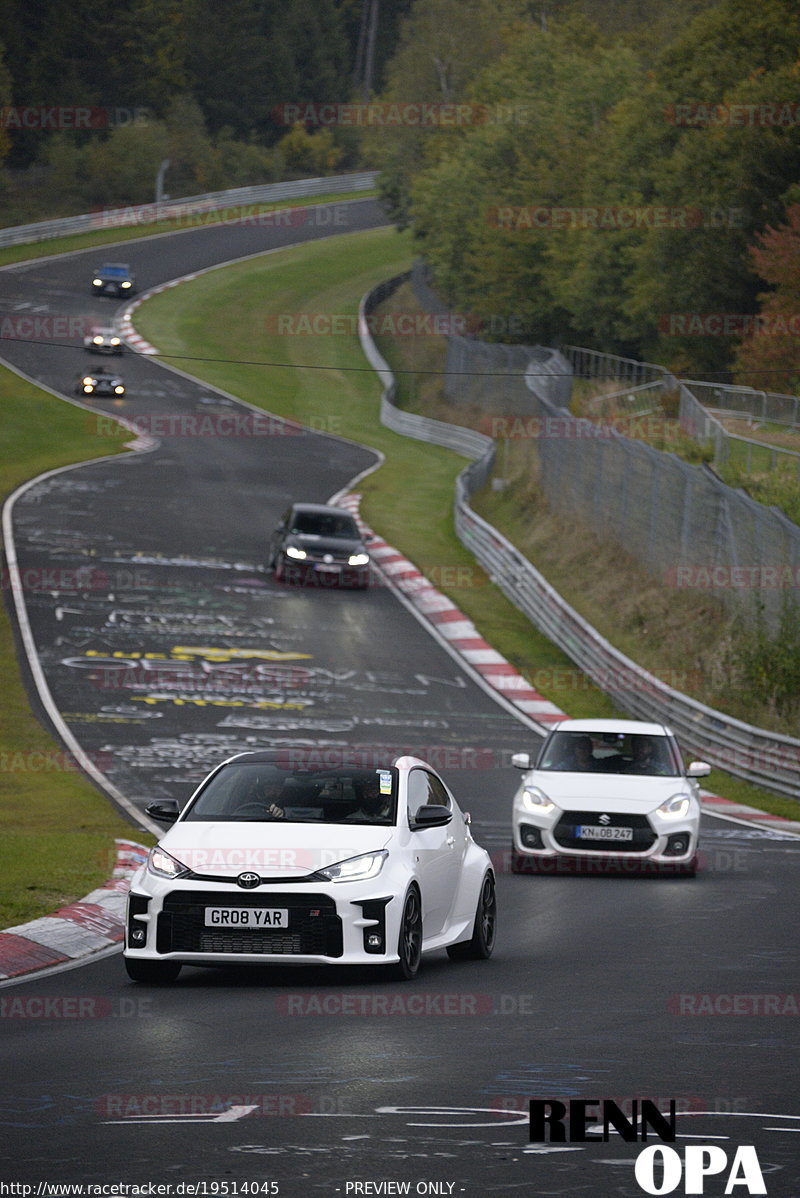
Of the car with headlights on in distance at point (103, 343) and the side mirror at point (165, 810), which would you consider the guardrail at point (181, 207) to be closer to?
the car with headlights on in distance at point (103, 343)

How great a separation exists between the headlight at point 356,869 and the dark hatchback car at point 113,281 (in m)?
76.0

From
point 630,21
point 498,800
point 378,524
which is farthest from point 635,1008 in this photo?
point 630,21

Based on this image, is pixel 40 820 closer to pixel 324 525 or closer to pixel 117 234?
pixel 324 525

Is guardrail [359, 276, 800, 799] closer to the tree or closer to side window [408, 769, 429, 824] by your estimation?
the tree

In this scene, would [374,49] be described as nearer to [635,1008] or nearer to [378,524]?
[378,524]

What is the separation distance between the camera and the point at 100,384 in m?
62.0

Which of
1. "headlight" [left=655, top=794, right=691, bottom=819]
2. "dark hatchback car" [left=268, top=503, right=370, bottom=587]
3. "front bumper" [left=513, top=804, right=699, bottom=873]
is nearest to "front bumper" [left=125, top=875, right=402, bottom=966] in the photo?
"front bumper" [left=513, top=804, right=699, bottom=873]

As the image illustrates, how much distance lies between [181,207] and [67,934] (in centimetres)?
10274

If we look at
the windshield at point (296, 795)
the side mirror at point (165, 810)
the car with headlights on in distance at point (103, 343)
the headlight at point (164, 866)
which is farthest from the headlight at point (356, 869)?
the car with headlights on in distance at point (103, 343)

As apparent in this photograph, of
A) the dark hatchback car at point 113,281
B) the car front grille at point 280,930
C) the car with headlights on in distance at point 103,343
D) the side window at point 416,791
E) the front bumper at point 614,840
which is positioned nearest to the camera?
the car front grille at point 280,930

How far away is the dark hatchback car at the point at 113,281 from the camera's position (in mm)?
84156

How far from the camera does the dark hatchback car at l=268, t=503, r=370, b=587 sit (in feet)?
127

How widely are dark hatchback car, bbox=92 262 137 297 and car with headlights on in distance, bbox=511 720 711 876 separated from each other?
6915 centimetres

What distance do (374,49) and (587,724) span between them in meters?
163
